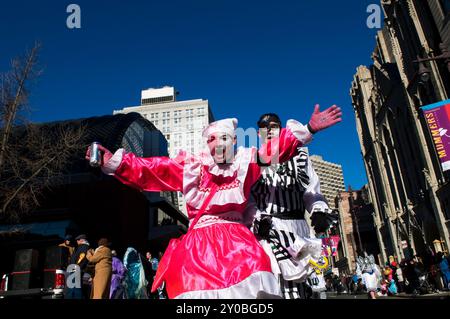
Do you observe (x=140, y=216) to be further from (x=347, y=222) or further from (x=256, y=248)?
(x=347, y=222)

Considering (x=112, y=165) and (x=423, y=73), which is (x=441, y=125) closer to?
(x=423, y=73)

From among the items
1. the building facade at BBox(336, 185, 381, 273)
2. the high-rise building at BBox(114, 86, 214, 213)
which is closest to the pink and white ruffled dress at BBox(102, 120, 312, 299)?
the building facade at BBox(336, 185, 381, 273)

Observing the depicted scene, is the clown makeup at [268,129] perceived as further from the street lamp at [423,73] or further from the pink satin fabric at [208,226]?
the street lamp at [423,73]

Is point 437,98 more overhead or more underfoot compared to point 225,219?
more overhead

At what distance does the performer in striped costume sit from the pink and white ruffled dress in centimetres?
53

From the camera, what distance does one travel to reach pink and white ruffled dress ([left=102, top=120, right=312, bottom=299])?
6.95ft

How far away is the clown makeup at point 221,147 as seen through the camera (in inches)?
103

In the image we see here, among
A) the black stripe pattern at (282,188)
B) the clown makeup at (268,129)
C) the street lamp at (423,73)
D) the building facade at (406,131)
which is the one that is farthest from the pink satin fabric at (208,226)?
the building facade at (406,131)

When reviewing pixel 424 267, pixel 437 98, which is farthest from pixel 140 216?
pixel 437 98

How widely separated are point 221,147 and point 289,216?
103 cm

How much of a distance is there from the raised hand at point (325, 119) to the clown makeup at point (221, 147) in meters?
0.62

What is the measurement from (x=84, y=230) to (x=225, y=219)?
25.9 meters
